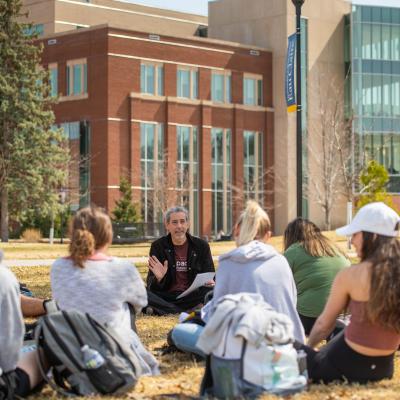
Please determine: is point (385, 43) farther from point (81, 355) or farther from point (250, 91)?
point (81, 355)

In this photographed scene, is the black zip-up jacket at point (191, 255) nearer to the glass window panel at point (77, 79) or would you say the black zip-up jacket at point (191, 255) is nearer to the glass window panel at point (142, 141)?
the glass window panel at point (142, 141)

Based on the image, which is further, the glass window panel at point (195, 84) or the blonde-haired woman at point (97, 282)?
the glass window panel at point (195, 84)

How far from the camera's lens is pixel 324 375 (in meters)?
6.74

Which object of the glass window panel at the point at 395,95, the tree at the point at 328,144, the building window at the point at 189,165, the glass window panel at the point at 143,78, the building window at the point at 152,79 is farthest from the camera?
the glass window panel at the point at 395,95

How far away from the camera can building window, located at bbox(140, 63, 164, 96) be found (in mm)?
61062

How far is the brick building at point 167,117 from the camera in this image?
196 ft

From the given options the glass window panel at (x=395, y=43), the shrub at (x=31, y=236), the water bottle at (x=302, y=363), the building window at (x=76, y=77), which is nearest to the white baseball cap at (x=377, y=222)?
the water bottle at (x=302, y=363)

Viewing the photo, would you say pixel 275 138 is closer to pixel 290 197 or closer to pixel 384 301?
pixel 290 197

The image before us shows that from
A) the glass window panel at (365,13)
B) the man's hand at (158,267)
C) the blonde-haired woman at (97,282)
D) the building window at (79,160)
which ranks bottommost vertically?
the man's hand at (158,267)

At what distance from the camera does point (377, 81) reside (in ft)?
218

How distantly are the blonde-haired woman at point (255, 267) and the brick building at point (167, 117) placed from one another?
52.1 metres

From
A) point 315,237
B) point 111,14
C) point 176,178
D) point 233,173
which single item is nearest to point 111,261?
point 315,237

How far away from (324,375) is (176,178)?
2116 inches

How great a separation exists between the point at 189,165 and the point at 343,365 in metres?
56.4
